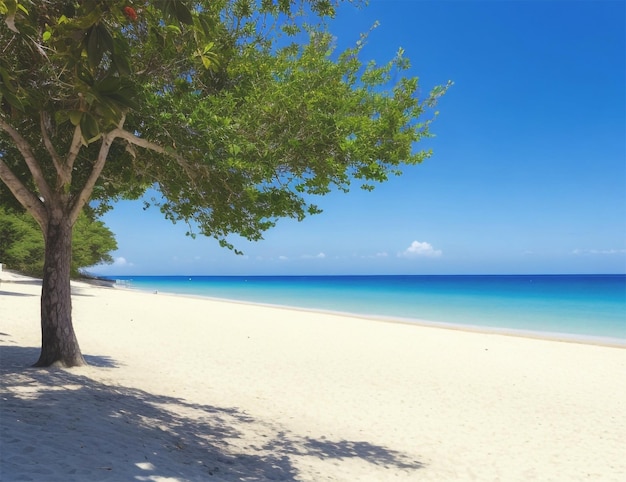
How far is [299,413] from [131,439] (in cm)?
415

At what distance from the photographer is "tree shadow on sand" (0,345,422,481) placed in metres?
5.20

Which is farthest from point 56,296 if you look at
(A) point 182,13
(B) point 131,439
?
(A) point 182,13

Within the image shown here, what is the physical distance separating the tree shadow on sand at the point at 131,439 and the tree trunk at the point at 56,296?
1.72 feet

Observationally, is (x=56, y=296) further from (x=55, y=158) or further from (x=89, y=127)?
(x=89, y=127)

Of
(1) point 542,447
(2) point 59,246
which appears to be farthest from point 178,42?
(1) point 542,447

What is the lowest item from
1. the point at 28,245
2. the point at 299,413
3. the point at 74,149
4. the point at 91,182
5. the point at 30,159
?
the point at 299,413

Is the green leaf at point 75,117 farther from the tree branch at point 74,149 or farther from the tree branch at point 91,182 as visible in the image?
the tree branch at point 74,149

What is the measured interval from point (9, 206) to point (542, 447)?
43.4ft

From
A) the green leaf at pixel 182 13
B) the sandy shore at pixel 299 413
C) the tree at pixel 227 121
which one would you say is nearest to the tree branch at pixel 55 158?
the tree at pixel 227 121

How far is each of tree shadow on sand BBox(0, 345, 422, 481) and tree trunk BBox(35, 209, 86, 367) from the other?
52cm

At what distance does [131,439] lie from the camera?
6.48 meters

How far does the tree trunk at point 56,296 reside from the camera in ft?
32.6

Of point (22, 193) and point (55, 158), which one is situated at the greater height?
point (55, 158)

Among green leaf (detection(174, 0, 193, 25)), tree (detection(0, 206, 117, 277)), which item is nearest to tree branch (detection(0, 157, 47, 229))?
green leaf (detection(174, 0, 193, 25))
